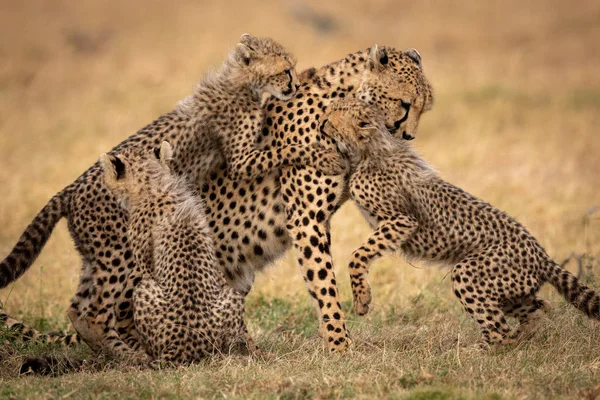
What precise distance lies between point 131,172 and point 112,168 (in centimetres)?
11

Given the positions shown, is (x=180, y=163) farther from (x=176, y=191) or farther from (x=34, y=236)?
(x=34, y=236)

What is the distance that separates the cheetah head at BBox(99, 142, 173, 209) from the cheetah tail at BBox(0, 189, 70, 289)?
0.32 m

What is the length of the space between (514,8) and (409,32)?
2928 millimetres

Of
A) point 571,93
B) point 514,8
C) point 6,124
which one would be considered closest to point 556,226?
point 571,93

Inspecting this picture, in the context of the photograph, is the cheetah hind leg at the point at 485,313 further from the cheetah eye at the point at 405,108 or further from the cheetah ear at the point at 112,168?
the cheetah ear at the point at 112,168

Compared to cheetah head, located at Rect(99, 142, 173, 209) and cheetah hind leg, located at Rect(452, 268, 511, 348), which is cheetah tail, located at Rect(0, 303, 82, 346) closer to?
cheetah head, located at Rect(99, 142, 173, 209)

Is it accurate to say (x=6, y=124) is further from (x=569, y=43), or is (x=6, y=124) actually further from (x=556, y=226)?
(x=569, y=43)

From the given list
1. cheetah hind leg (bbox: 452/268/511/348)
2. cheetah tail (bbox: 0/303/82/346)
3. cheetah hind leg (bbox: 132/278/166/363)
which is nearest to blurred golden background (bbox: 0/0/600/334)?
cheetah tail (bbox: 0/303/82/346)

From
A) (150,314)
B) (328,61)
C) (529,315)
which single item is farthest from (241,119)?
(328,61)

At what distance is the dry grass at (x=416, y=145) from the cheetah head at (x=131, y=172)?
3.17 ft

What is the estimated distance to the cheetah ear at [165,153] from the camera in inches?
194

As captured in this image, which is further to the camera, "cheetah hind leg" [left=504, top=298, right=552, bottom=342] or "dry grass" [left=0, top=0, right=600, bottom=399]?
"cheetah hind leg" [left=504, top=298, right=552, bottom=342]

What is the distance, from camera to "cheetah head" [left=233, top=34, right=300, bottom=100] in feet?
17.4

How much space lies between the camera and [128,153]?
504 centimetres
